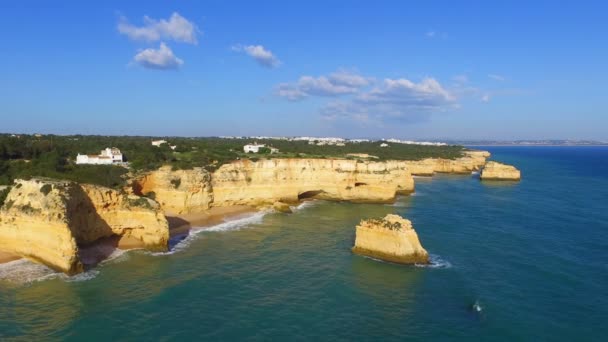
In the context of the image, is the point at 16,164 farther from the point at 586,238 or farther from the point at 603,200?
the point at 603,200

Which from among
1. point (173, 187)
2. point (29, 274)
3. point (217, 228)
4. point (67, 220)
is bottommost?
point (29, 274)

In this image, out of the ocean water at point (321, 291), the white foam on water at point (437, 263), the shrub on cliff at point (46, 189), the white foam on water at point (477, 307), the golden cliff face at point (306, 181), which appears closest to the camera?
the ocean water at point (321, 291)

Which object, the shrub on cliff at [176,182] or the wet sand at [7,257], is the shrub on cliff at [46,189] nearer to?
the wet sand at [7,257]

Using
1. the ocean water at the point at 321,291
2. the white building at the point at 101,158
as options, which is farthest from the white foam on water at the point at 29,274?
the white building at the point at 101,158

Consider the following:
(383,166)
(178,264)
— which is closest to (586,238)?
(383,166)

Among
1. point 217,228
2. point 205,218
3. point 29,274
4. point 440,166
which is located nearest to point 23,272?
point 29,274

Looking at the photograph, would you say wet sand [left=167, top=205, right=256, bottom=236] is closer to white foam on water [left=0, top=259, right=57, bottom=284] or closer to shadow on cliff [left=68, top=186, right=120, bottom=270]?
shadow on cliff [left=68, top=186, right=120, bottom=270]

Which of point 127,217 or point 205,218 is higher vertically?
point 127,217

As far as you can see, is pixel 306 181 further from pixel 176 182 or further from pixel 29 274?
pixel 29 274
